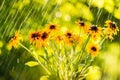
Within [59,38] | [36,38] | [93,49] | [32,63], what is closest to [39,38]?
[36,38]

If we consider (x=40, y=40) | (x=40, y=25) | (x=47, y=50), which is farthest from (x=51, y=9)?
(x=40, y=40)

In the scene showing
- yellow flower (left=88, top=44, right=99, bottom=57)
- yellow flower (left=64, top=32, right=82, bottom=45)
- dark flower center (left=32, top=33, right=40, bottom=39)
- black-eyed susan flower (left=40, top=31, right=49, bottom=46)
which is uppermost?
dark flower center (left=32, top=33, right=40, bottom=39)

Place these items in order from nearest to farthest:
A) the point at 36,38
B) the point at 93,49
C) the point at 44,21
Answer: the point at 36,38, the point at 93,49, the point at 44,21

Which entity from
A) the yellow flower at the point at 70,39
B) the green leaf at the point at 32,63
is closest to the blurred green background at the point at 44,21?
the green leaf at the point at 32,63

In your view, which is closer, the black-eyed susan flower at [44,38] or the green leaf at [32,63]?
the black-eyed susan flower at [44,38]

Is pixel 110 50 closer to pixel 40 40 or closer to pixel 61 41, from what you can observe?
pixel 61 41

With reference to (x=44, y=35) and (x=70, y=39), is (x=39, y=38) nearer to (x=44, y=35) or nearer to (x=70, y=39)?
(x=44, y=35)

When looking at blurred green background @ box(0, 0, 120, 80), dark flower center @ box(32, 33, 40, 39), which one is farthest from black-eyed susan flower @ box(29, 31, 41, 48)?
blurred green background @ box(0, 0, 120, 80)

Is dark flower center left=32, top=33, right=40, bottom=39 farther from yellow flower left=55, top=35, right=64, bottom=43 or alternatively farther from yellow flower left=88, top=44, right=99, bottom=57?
yellow flower left=88, top=44, right=99, bottom=57

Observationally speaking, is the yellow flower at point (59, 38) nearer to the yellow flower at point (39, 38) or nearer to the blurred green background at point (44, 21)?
the yellow flower at point (39, 38)
